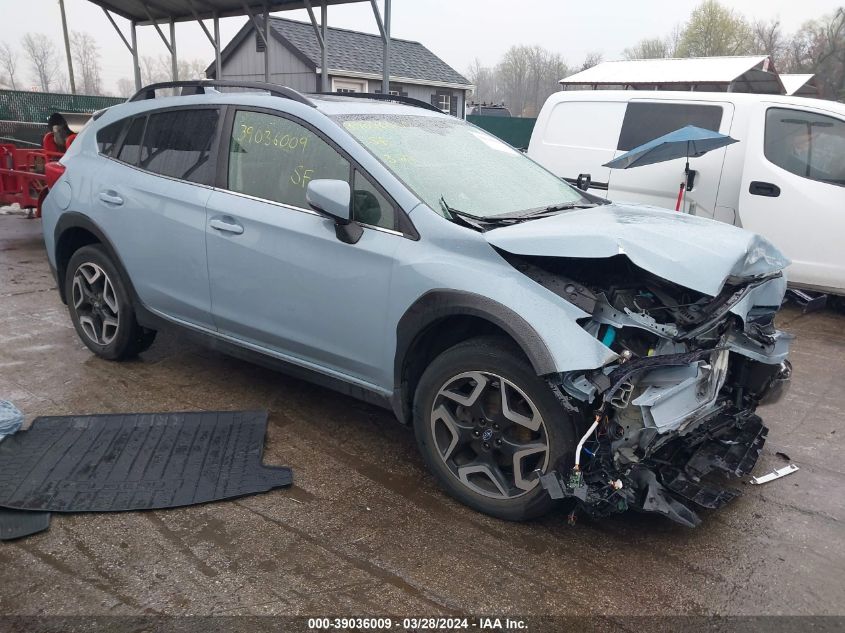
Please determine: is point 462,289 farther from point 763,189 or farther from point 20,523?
point 763,189

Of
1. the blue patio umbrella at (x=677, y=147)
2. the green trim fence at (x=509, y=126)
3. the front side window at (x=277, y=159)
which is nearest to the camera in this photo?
the front side window at (x=277, y=159)

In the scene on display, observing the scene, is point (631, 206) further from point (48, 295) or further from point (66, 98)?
point (66, 98)

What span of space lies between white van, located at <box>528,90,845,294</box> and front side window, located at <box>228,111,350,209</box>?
357cm

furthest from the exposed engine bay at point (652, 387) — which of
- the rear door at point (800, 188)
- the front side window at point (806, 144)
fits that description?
the front side window at point (806, 144)

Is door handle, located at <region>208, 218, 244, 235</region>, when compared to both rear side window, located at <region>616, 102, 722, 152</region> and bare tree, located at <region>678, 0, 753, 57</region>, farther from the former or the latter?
bare tree, located at <region>678, 0, 753, 57</region>

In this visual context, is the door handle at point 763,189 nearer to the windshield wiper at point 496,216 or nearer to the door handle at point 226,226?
the windshield wiper at point 496,216

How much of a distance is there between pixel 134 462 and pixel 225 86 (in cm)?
228

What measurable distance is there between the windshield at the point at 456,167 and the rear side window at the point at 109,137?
6.30 ft

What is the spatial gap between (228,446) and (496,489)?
1.48m

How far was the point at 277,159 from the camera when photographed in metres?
3.61

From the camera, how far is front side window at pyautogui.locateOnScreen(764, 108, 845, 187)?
6.09 meters

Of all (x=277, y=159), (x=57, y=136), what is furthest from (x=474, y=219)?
(x=57, y=136)

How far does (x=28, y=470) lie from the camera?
10.5 feet

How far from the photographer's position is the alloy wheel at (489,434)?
2787 mm
